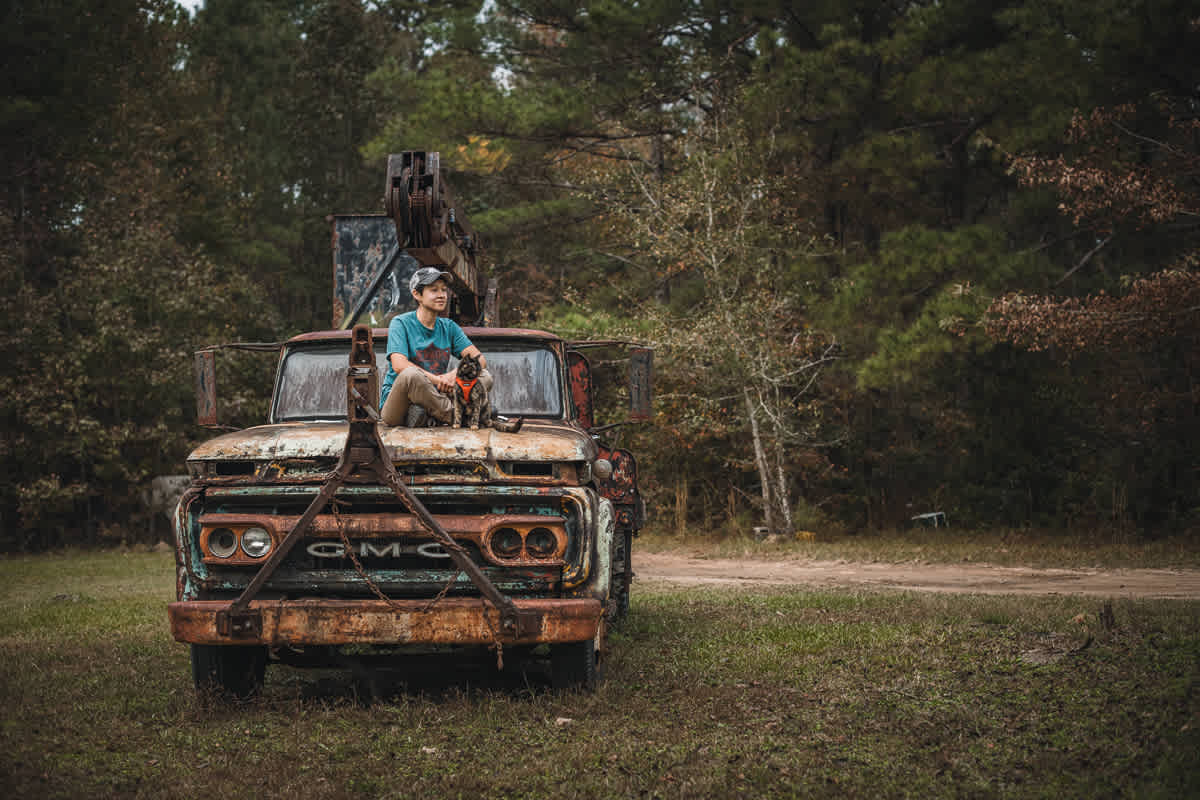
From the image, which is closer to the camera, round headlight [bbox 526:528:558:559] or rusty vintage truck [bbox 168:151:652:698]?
rusty vintage truck [bbox 168:151:652:698]

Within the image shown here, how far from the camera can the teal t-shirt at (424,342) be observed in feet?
22.0

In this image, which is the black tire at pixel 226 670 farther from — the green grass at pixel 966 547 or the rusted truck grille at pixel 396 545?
the green grass at pixel 966 547

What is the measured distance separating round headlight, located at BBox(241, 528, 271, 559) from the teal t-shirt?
3.86 ft

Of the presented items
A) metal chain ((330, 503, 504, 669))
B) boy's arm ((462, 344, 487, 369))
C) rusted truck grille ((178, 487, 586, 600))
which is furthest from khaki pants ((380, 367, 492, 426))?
metal chain ((330, 503, 504, 669))

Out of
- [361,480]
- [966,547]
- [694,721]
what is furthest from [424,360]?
[966,547]

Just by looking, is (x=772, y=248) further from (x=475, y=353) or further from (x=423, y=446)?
(x=423, y=446)

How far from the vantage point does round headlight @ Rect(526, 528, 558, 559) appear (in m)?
5.84

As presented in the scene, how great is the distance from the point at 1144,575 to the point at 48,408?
1899 cm

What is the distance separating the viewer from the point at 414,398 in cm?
624

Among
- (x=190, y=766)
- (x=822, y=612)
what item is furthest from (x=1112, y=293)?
(x=190, y=766)

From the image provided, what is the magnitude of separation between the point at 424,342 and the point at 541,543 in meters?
1.56

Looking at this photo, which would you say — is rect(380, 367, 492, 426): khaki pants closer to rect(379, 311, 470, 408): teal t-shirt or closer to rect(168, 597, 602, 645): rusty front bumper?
rect(379, 311, 470, 408): teal t-shirt

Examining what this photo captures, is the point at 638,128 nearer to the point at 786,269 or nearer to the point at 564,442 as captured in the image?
the point at 786,269

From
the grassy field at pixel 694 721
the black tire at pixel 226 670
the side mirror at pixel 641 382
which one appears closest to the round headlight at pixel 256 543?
the black tire at pixel 226 670
